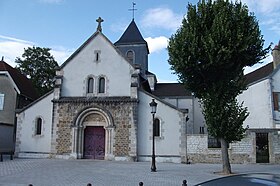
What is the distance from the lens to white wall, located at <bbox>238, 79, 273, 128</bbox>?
24.7 meters

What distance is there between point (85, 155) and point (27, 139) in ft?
15.6

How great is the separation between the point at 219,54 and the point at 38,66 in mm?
27198

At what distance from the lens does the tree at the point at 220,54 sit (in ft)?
46.3

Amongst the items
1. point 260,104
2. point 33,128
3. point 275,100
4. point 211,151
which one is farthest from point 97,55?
point 275,100

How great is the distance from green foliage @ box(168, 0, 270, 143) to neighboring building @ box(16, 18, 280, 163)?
6.23 meters

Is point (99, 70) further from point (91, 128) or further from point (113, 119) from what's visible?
point (91, 128)

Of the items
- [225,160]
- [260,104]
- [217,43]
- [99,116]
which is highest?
[217,43]

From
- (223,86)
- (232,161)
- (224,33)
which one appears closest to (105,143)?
(232,161)

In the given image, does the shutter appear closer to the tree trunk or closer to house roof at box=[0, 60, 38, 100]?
the tree trunk

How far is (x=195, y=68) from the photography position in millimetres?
14953

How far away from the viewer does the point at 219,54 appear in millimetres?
14070

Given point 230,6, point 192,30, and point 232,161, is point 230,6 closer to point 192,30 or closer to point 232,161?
point 192,30

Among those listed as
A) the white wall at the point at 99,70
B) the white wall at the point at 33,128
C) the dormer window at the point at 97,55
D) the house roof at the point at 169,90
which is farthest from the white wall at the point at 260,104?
the white wall at the point at 33,128

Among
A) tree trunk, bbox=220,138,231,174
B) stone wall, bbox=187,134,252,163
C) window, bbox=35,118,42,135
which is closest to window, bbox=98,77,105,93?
window, bbox=35,118,42,135
